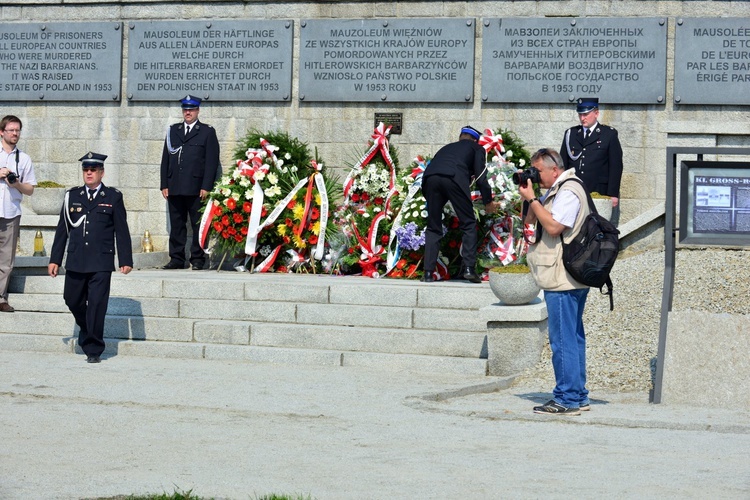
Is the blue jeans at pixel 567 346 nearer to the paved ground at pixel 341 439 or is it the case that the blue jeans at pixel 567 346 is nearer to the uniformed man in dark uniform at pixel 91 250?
the paved ground at pixel 341 439

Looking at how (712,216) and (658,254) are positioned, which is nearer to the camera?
(712,216)

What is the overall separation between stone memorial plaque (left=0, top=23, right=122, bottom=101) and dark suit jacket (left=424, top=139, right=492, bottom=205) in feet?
17.7

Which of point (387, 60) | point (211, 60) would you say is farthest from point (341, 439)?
point (211, 60)

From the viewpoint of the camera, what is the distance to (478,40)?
571 inches

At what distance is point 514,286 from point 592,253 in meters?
2.06

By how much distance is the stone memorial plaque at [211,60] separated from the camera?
15.1 metres

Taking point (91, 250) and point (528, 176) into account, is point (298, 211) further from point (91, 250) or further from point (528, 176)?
point (528, 176)

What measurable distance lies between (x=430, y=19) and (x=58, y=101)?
5.13 metres

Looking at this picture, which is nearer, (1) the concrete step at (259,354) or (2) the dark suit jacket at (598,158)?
(1) the concrete step at (259,354)

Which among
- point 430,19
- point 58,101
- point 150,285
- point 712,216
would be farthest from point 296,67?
point 712,216

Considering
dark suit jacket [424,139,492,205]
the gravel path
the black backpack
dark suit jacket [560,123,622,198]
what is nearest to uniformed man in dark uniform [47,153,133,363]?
dark suit jacket [424,139,492,205]

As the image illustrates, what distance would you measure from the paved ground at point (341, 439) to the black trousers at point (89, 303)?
0.58 m

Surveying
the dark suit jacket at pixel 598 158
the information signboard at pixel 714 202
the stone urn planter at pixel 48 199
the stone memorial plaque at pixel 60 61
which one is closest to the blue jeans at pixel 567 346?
the information signboard at pixel 714 202

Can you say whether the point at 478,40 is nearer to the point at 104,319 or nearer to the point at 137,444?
the point at 104,319
